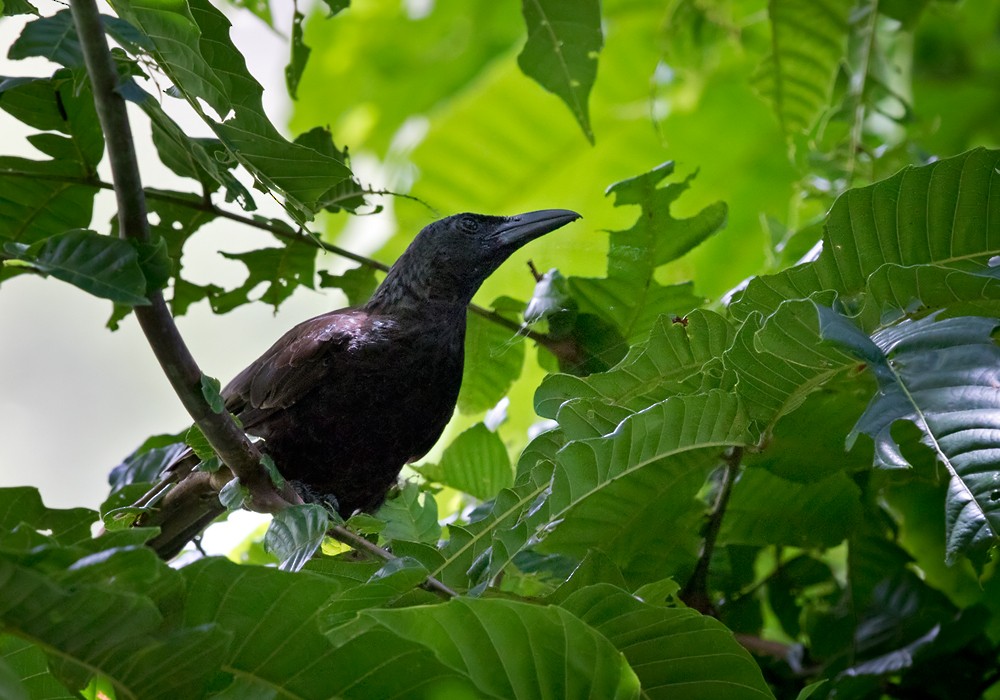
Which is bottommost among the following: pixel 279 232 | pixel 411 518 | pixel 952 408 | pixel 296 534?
pixel 952 408

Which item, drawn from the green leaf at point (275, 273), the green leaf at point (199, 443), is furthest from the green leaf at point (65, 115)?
the green leaf at point (199, 443)

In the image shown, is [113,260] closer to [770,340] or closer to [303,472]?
Answer: [770,340]

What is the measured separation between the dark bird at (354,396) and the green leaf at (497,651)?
851 millimetres

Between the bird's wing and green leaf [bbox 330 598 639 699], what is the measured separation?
91 centimetres

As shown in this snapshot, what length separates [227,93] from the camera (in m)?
1.41

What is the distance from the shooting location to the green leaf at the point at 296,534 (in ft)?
4.64

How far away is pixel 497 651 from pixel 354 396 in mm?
965

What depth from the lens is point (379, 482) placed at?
2.20 m

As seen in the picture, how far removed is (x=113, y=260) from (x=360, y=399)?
0.93 meters

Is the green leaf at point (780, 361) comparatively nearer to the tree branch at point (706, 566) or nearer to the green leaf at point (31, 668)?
the tree branch at point (706, 566)

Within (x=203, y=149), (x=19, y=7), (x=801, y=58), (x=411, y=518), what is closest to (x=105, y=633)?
(x=203, y=149)

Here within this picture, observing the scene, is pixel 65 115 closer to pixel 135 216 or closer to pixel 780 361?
pixel 135 216

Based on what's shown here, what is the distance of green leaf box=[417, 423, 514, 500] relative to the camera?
2.14 meters

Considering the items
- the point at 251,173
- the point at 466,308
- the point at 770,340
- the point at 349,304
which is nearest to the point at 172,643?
the point at 251,173
